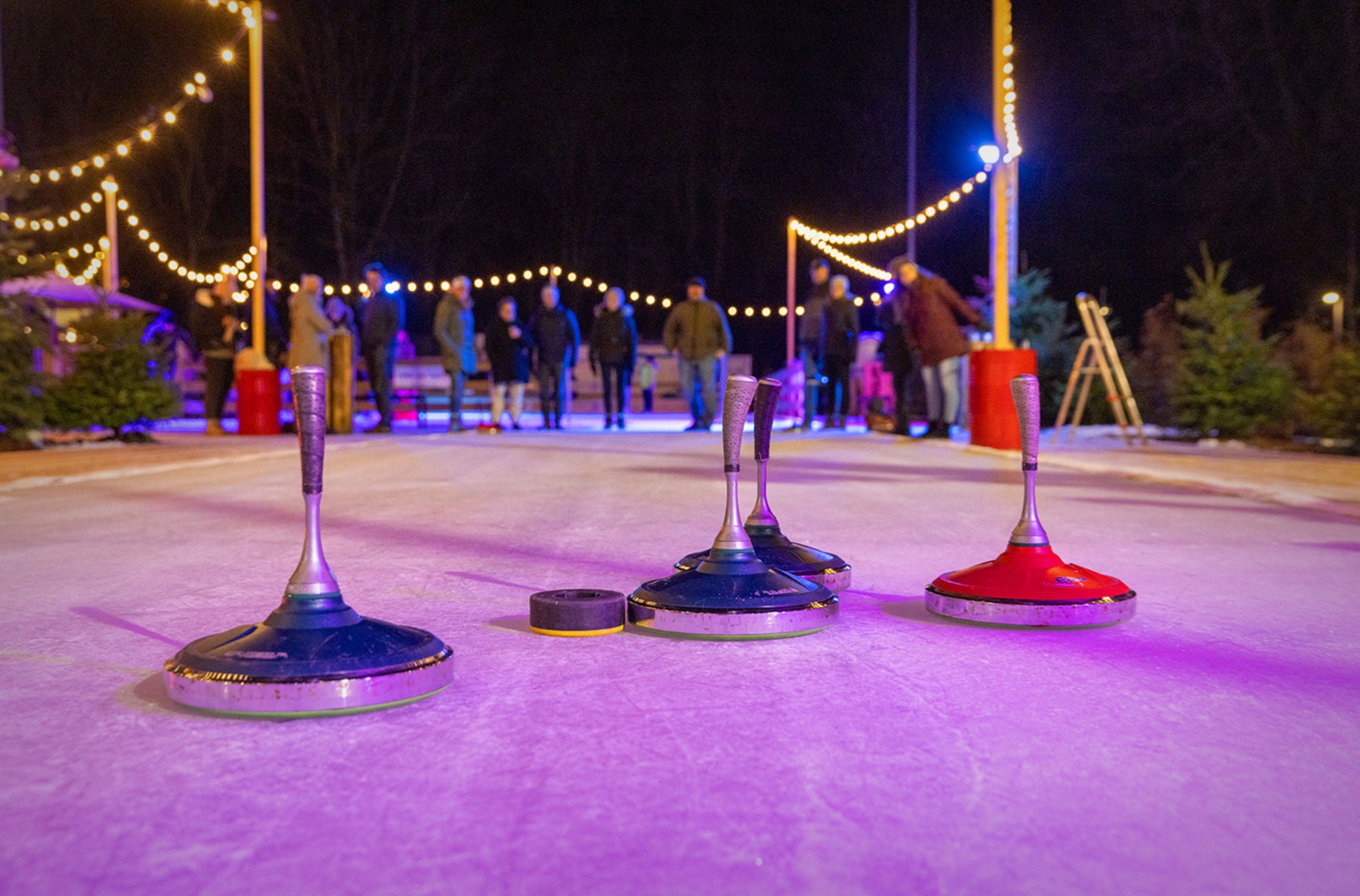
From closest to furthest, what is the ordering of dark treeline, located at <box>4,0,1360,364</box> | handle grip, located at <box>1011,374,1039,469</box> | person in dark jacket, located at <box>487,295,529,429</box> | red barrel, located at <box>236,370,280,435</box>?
handle grip, located at <box>1011,374,1039,469</box> → red barrel, located at <box>236,370,280,435</box> → person in dark jacket, located at <box>487,295,529,429</box> → dark treeline, located at <box>4,0,1360,364</box>

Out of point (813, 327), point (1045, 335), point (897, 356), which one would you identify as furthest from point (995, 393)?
point (1045, 335)

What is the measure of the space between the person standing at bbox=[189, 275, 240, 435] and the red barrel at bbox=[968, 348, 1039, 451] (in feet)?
34.9

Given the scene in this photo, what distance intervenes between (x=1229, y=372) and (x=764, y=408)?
12.2 metres

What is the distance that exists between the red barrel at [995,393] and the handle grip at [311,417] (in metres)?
10.5

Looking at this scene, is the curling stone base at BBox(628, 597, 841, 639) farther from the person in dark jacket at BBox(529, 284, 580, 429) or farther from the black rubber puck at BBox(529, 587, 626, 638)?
the person in dark jacket at BBox(529, 284, 580, 429)

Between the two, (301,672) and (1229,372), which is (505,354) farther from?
(301,672)

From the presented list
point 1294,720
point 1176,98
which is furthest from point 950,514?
point 1176,98

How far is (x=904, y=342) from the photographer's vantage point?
54.7ft

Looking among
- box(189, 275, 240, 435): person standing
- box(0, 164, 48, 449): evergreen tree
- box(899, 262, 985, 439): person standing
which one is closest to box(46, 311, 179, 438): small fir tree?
box(0, 164, 48, 449): evergreen tree

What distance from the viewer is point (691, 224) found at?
41.2 meters

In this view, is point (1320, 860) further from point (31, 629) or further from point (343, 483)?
point (343, 483)

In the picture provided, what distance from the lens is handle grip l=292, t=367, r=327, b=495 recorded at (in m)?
2.80

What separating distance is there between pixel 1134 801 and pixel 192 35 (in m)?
39.8

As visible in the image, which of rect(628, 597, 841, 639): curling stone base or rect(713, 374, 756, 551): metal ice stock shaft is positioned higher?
rect(713, 374, 756, 551): metal ice stock shaft
